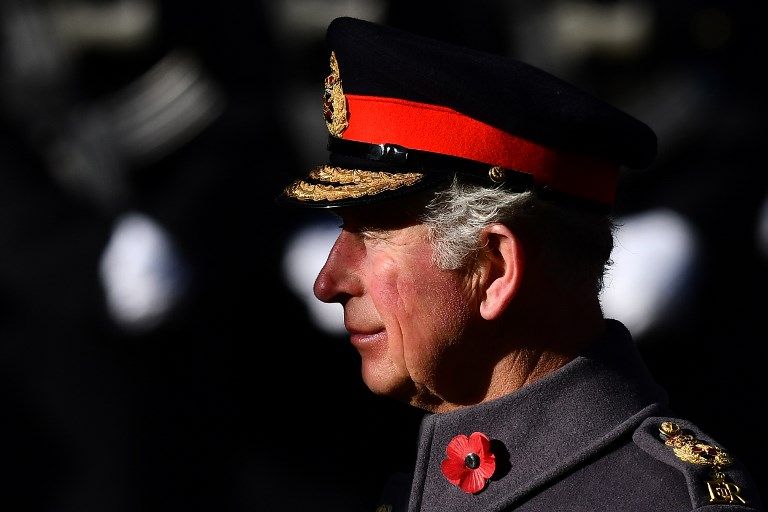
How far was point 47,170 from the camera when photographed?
15.9ft

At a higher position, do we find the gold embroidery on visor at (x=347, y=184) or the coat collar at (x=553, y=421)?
the gold embroidery on visor at (x=347, y=184)

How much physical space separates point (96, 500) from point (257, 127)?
1.53 metres

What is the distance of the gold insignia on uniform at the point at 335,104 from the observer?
7.09 ft

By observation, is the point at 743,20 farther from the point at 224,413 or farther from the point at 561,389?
the point at 561,389

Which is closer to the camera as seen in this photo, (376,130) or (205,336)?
(376,130)

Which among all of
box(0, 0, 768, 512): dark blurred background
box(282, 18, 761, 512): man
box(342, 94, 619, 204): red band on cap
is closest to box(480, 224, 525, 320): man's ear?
box(282, 18, 761, 512): man

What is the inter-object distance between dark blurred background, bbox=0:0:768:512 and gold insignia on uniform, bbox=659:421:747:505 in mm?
2581

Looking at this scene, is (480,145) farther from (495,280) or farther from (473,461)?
(473,461)

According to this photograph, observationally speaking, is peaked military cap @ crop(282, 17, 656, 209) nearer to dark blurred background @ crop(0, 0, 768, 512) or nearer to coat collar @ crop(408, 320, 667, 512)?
coat collar @ crop(408, 320, 667, 512)

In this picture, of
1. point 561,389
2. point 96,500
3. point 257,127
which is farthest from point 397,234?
point 96,500

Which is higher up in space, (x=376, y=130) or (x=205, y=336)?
(x=376, y=130)

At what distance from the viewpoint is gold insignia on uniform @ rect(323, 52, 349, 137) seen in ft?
7.09

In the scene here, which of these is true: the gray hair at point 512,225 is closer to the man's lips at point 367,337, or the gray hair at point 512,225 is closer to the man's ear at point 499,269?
the man's ear at point 499,269

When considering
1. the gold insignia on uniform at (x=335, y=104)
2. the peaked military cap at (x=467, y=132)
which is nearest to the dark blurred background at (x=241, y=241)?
the gold insignia on uniform at (x=335, y=104)
